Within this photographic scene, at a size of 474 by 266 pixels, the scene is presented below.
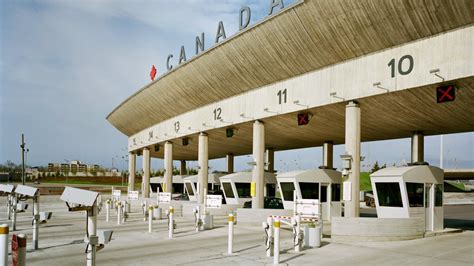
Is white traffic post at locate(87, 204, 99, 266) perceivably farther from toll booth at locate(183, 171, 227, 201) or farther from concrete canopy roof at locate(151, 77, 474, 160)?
toll booth at locate(183, 171, 227, 201)

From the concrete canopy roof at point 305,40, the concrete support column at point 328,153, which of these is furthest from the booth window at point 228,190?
the concrete support column at point 328,153

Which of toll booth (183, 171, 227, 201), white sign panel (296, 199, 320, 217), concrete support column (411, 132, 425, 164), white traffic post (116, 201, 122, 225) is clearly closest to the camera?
white sign panel (296, 199, 320, 217)

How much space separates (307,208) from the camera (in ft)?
63.0

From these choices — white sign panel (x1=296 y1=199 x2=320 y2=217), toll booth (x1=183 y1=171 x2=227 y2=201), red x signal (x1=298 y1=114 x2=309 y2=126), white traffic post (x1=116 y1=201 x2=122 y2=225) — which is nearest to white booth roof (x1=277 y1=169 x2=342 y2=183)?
red x signal (x1=298 y1=114 x2=309 y2=126)

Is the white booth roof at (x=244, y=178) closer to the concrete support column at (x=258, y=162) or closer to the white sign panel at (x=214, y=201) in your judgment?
the concrete support column at (x=258, y=162)

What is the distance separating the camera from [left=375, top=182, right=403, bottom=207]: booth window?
861 inches

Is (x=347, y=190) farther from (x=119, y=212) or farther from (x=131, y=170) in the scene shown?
(x=131, y=170)

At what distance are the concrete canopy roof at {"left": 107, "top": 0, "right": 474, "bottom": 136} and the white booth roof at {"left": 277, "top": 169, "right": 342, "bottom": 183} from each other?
11.1 feet

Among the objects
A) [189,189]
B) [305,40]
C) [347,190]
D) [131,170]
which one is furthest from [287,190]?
[131,170]

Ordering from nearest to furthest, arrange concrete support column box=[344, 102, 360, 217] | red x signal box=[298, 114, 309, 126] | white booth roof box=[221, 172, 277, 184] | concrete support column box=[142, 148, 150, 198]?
concrete support column box=[344, 102, 360, 217] < red x signal box=[298, 114, 309, 126] < white booth roof box=[221, 172, 277, 184] < concrete support column box=[142, 148, 150, 198]

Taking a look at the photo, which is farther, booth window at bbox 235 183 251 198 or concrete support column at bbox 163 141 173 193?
concrete support column at bbox 163 141 173 193

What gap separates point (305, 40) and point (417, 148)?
1099 cm

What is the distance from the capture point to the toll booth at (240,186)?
37.3 meters

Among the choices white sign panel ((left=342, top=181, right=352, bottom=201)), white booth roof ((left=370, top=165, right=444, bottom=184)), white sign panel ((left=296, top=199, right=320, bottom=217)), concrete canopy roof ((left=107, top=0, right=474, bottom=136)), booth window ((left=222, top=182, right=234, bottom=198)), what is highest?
concrete canopy roof ((left=107, top=0, right=474, bottom=136))
